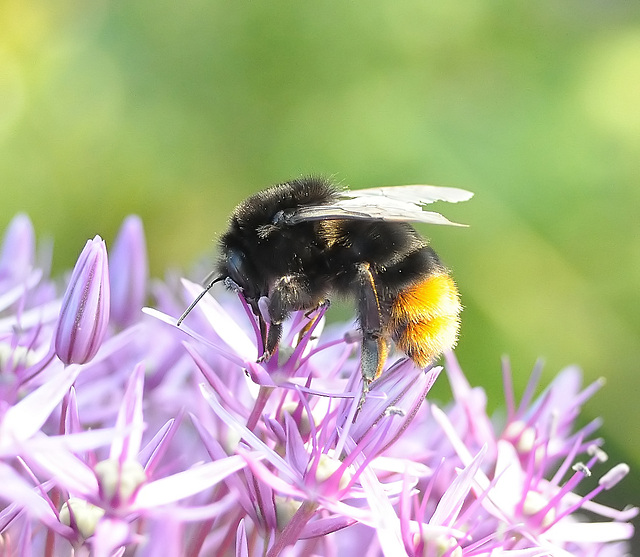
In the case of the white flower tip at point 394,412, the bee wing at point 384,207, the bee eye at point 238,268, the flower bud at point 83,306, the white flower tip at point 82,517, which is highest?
the bee wing at point 384,207

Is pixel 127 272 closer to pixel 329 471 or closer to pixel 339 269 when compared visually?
pixel 339 269

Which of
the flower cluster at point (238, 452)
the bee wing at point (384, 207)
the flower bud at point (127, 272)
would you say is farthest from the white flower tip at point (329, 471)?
the flower bud at point (127, 272)

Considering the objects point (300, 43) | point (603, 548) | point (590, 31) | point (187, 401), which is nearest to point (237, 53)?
point (300, 43)

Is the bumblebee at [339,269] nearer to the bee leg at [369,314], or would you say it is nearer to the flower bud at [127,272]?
the bee leg at [369,314]

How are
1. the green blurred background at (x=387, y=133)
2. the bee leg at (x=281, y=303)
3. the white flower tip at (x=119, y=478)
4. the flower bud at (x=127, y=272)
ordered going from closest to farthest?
the white flower tip at (x=119, y=478) < the bee leg at (x=281, y=303) < the flower bud at (x=127, y=272) < the green blurred background at (x=387, y=133)

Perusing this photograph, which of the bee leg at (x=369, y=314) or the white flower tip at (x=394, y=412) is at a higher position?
the bee leg at (x=369, y=314)

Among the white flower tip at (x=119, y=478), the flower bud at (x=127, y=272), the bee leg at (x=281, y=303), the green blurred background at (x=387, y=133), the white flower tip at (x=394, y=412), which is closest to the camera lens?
the white flower tip at (x=119, y=478)

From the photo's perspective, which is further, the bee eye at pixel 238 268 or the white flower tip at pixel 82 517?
the bee eye at pixel 238 268
